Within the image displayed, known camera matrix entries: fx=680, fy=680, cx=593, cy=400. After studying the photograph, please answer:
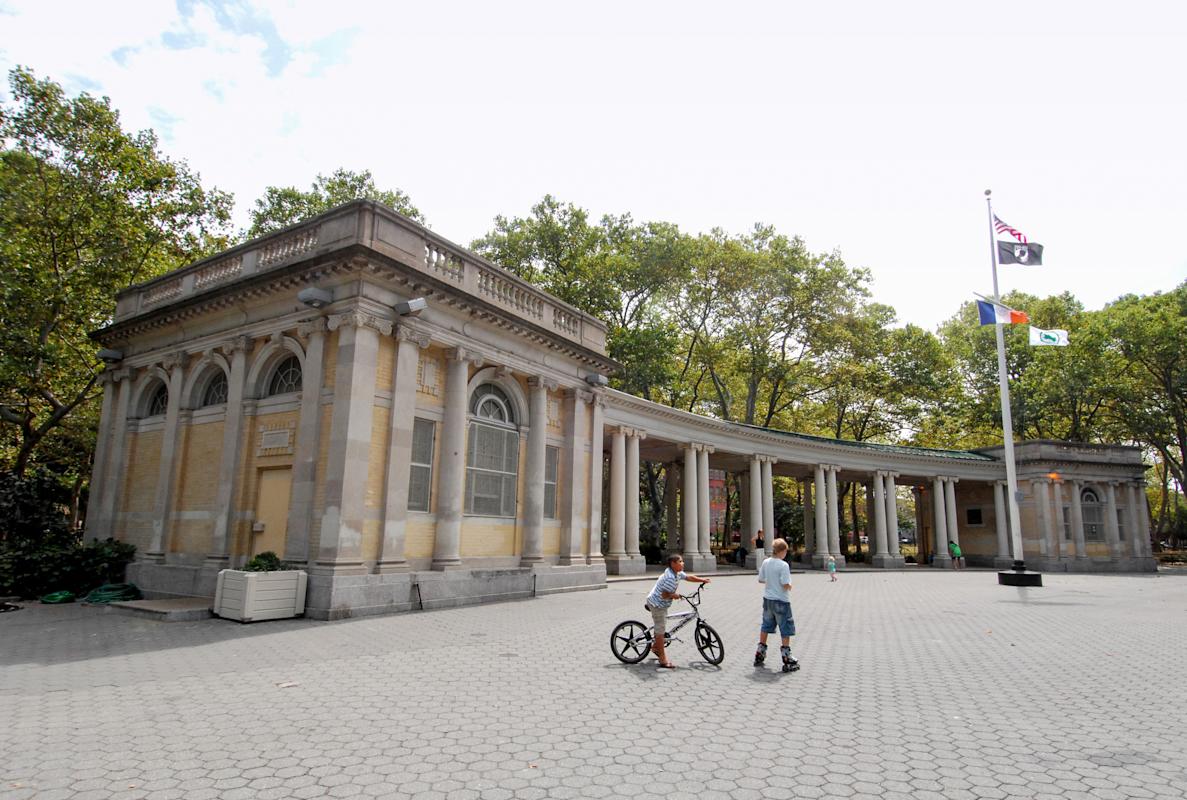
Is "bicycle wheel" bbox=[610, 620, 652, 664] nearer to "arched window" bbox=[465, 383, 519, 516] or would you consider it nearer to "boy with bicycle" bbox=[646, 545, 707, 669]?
"boy with bicycle" bbox=[646, 545, 707, 669]

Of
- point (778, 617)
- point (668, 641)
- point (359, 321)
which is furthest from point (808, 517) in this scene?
point (668, 641)

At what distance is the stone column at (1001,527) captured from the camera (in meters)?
38.8

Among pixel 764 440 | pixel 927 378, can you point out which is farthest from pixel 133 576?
pixel 927 378

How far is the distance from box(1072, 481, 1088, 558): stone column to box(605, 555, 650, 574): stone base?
28.0 metres

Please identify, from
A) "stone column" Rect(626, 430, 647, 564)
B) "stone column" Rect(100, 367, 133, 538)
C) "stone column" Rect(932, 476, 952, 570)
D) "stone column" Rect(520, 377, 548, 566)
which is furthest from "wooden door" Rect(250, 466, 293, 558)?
"stone column" Rect(932, 476, 952, 570)

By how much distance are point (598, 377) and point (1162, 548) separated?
5542cm

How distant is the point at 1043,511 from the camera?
125 ft

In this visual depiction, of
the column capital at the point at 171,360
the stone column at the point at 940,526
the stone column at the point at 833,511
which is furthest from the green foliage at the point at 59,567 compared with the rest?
the stone column at the point at 940,526

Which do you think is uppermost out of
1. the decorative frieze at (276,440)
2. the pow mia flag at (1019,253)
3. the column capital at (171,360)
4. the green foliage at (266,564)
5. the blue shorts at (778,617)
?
the pow mia flag at (1019,253)

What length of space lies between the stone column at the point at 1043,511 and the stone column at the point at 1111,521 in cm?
460

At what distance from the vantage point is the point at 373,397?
14.0 m

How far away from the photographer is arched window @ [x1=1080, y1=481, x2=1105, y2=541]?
39.2 metres

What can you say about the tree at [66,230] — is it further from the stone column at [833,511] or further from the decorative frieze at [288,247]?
the stone column at [833,511]

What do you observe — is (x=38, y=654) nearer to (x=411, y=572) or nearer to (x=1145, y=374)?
(x=411, y=572)
